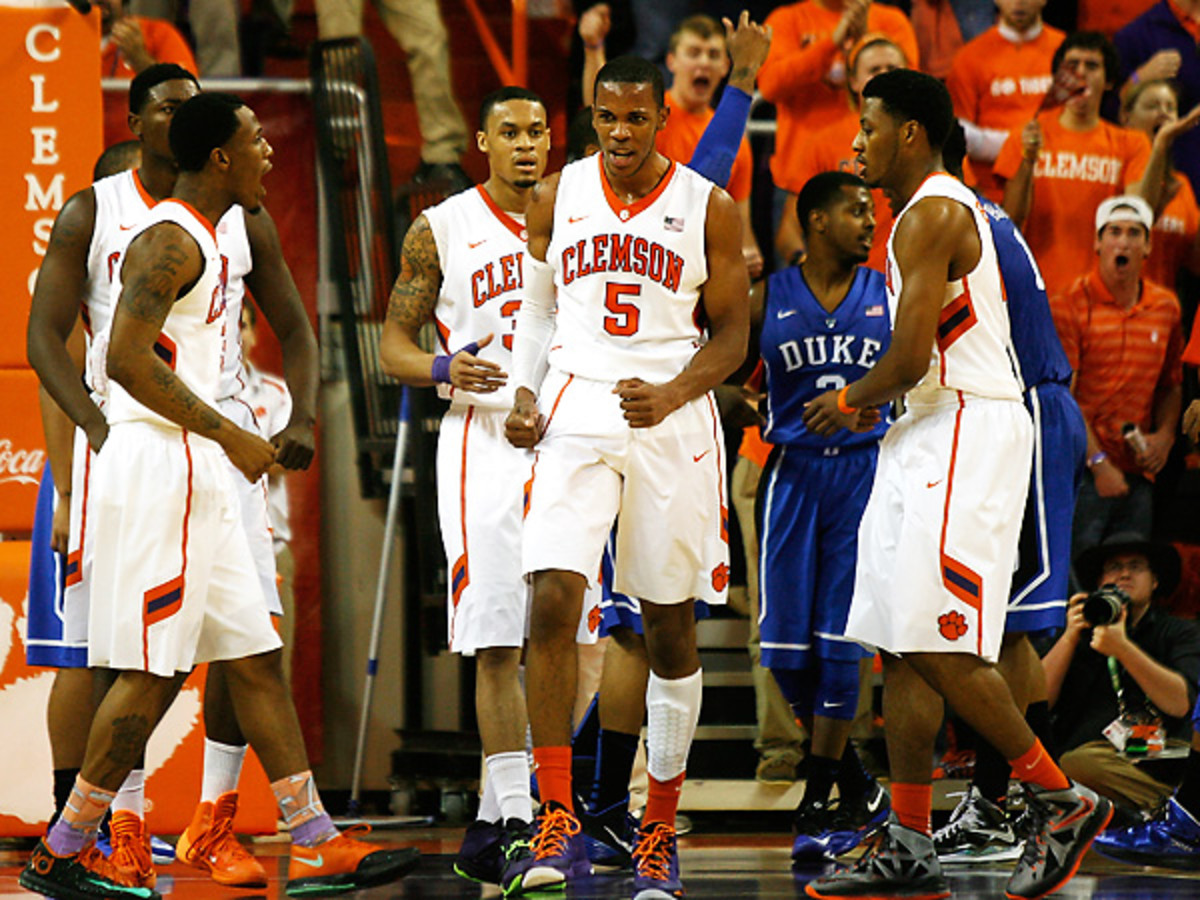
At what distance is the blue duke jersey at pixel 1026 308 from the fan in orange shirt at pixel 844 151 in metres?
2.27

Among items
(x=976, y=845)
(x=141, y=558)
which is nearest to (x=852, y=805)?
(x=976, y=845)

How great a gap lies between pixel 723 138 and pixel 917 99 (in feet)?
2.48

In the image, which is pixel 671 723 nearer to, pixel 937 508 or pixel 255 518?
pixel 937 508

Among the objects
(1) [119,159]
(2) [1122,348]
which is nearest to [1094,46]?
(2) [1122,348]

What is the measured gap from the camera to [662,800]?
4977 mm

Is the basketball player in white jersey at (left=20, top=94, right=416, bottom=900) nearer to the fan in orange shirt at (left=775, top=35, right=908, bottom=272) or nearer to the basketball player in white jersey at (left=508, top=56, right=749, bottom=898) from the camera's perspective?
the basketball player in white jersey at (left=508, top=56, right=749, bottom=898)

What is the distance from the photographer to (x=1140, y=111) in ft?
29.5

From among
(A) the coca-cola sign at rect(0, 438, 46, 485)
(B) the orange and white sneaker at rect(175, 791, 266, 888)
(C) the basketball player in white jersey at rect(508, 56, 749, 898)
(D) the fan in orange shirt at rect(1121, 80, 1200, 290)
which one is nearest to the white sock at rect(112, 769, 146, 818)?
(B) the orange and white sneaker at rect(175, 791, 266, 888)

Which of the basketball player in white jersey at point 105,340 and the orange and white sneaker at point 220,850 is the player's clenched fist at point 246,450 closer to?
the basketball player in white jersey at point 105,340

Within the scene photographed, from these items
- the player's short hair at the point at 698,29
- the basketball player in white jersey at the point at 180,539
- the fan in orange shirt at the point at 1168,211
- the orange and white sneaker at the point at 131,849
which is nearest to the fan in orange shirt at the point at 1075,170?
the fan in orange shirt at the point at 1168,211

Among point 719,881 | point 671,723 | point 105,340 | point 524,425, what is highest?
point 105,340

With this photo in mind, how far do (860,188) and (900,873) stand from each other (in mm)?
2764

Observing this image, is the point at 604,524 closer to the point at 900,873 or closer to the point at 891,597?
the point at 891,597

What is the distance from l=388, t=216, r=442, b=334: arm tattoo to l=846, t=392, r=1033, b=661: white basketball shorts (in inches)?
68.4
